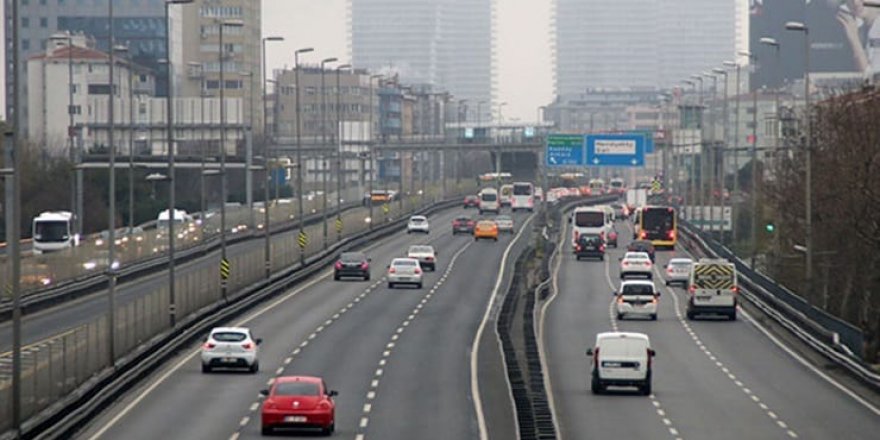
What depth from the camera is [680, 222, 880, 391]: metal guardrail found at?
57.0 metres

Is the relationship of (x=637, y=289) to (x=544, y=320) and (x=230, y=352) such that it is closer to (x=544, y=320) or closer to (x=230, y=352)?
(x=544, y=320)

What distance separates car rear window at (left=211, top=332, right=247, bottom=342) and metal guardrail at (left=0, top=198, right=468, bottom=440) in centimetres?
171

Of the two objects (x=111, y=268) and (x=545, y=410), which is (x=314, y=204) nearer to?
(x=111, y=268)

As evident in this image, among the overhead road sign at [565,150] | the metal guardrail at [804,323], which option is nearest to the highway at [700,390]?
the metal guardrail at [804,323]

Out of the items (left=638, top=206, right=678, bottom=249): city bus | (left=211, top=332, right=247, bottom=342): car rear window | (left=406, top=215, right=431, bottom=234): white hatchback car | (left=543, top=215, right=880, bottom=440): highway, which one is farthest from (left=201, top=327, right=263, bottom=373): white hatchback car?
(left=406, top=215, right=431, bottom=234): white hatchback car

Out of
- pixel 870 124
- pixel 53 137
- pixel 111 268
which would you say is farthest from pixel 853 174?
pixel 53 137

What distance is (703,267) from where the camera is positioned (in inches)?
2928

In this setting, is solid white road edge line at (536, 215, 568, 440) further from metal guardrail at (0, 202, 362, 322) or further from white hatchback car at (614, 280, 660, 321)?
metal guardrail at (0, 202, 362, 322)

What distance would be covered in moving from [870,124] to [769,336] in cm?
1108

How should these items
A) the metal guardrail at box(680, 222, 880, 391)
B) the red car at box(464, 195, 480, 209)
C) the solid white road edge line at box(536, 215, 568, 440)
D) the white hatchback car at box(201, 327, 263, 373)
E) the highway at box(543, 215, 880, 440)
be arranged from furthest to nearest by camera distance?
the red car at box(464, 195, 480, 209) < the metal guardrail at box(680, 222, 880, 391) < the white hatchback car at box(201, 327, 263, 373) < the solid white road edge line at box(536, 215, 568, 440) < the highway at box(543, 215, 880, 440)

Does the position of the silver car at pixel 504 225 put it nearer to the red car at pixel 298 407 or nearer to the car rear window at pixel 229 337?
the car rear window at pixel 229 337

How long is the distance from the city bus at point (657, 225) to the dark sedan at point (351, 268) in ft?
108

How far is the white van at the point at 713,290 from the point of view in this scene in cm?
7450

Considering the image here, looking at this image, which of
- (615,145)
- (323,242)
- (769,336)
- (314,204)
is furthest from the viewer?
(314,204)
